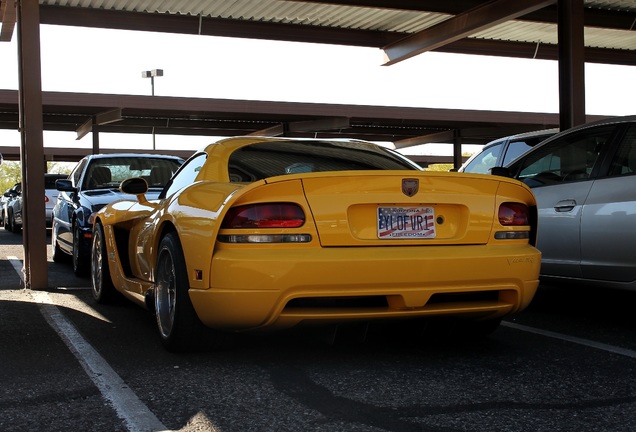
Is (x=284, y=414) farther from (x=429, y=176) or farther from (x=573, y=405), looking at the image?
(x=429, y=176)

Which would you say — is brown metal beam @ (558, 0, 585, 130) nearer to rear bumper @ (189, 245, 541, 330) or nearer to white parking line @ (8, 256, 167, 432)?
rear bumper @ (189, 245, 541, 330)

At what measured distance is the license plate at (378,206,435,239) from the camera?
170 inches

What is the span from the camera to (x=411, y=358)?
4.70 metres

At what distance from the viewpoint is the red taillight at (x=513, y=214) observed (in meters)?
4.70

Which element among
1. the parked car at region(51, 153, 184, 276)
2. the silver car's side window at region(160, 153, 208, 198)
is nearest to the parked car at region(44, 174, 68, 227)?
the parked car at region(51, 153, 184, 276)

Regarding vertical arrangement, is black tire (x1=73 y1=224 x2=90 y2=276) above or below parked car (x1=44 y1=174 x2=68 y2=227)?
below

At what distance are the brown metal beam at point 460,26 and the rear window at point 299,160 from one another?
750cm

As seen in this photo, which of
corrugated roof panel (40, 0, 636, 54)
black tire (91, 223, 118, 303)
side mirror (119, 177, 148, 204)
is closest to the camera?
side mirror (119, 177, 148, 204)

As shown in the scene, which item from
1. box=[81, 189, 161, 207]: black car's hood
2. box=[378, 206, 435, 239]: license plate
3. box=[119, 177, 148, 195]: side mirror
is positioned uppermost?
box=[119, 177, 148, 195]: side mirror

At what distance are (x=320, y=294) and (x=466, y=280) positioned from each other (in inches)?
33.4

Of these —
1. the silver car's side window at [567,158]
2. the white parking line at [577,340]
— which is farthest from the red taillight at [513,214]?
the silver car's side window at [567,158]

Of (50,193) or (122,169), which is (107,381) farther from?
(50,193)

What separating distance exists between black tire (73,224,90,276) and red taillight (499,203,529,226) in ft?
18.8

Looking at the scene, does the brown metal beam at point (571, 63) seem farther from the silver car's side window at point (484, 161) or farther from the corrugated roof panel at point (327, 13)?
the corrugated roof panel at point (327, 13)
